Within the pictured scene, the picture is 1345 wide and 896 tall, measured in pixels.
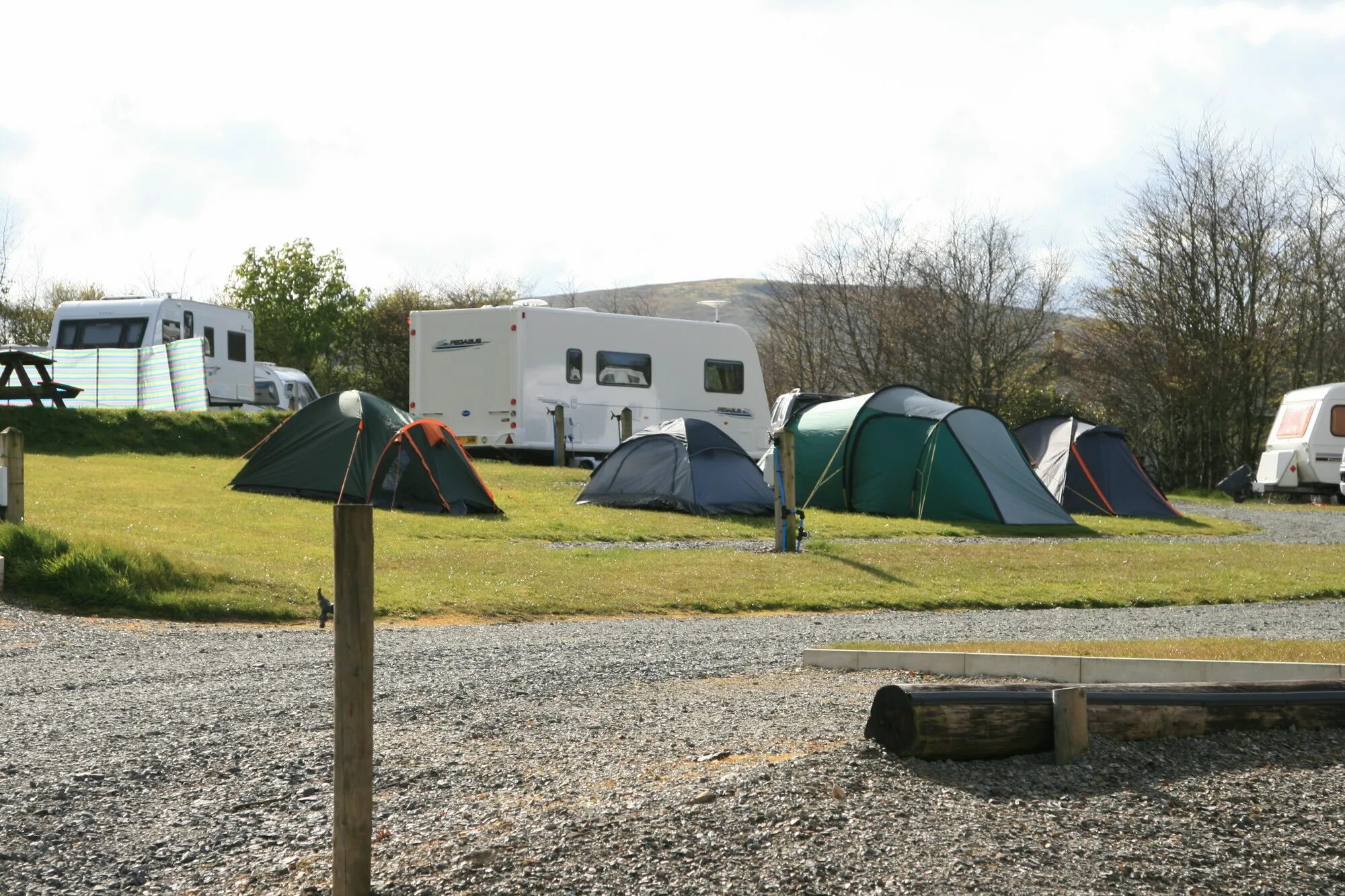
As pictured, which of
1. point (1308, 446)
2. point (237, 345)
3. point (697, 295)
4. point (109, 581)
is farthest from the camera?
point (697, 295)

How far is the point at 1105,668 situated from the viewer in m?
7.42

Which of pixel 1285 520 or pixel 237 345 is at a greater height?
pixel 237 345

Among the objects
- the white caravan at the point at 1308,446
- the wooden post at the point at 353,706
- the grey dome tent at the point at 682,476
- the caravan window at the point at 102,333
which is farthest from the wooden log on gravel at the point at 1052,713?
the caravan window at the point at 102,333

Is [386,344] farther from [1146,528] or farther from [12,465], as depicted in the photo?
[12,465]

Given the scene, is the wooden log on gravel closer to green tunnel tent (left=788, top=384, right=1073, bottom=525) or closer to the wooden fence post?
the wooden fence post

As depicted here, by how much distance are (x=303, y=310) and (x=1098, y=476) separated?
2811cm

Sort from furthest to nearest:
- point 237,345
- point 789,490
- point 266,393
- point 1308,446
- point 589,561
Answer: point 266,393
point 237,345
point 1308,446
point 789,490
point 589,561

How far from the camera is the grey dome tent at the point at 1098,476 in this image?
877 inches

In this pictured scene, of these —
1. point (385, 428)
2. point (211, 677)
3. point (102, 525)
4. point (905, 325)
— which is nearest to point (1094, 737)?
point (211, 677)

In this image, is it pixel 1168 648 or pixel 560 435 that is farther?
pixel 560 435

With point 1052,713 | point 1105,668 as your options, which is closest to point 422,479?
point 1105,668

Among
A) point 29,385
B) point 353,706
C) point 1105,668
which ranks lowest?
point 1105,668

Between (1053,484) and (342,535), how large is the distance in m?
20.0

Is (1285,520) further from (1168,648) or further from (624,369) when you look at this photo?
(1168,648)
